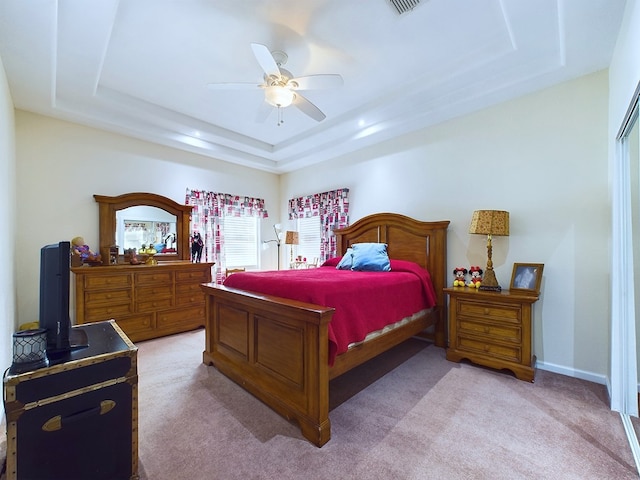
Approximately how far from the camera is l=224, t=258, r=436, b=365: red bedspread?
204cm

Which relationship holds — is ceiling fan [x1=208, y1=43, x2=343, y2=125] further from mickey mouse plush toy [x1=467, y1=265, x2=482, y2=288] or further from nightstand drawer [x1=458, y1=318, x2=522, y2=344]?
nightstand drawer [x1=458, y1=318, x2=522, y2=344]

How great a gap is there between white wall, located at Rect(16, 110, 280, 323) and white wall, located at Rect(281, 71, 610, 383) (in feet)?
12.3

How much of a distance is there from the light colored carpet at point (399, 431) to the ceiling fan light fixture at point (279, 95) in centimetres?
252

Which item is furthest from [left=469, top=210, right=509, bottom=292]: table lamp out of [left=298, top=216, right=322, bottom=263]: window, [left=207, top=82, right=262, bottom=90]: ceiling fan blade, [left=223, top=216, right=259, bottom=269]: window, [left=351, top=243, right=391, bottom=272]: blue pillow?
[left=223, top=216, right=259, bottom=269]: window

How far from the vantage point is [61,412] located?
4.10 feet

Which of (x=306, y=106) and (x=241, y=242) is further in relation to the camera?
(x=241, y=242)

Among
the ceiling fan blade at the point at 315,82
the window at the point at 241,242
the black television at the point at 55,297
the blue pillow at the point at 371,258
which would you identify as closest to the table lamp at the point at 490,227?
the blue pillow at the point at 371,258

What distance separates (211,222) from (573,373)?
4861 millimetres

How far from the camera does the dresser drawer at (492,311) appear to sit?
2.59 meters

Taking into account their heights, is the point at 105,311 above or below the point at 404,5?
below

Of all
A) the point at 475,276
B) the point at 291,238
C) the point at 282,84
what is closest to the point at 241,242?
Result: the point at 291,238

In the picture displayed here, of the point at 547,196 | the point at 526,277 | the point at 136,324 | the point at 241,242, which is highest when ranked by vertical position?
the point at 547,196

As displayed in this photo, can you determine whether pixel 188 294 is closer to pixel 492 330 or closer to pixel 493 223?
pixel 492 330

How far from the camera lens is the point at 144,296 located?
3.64 meters
